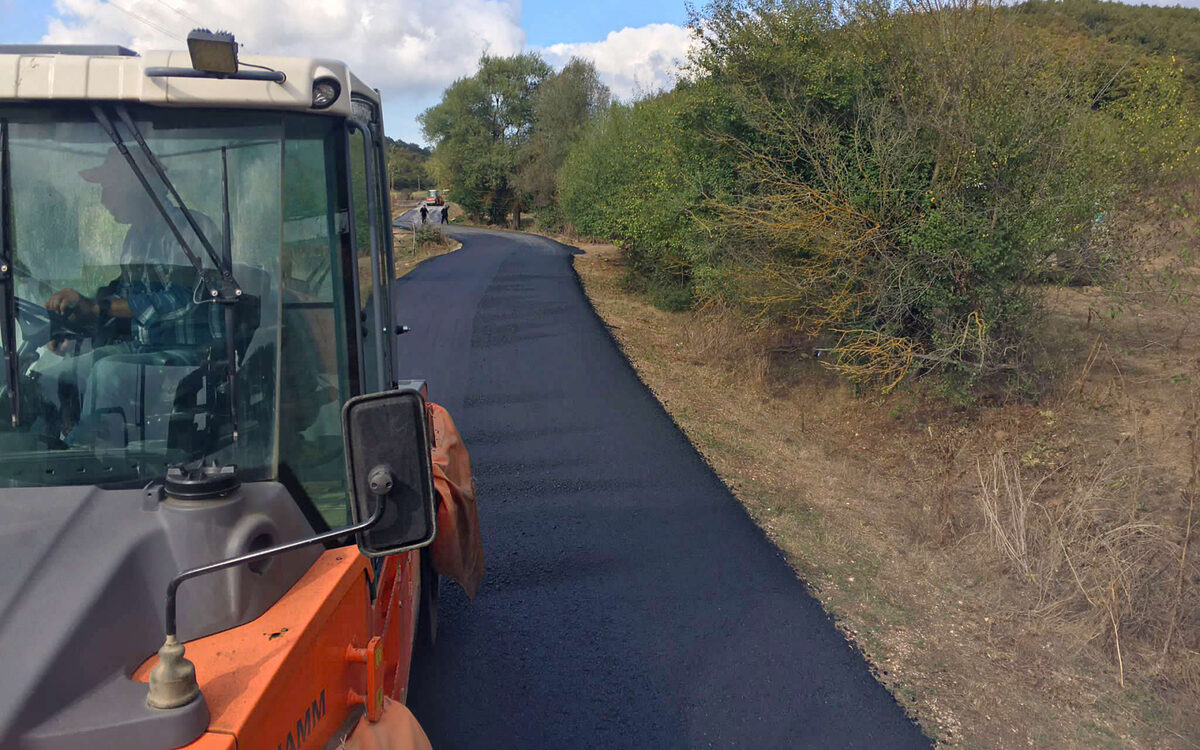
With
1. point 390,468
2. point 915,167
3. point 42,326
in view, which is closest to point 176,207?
point 42,326

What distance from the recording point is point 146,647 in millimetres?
1781

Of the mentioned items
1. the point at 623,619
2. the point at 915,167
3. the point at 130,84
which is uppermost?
the point at 915,167

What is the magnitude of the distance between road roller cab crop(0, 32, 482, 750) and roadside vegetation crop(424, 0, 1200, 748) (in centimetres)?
333

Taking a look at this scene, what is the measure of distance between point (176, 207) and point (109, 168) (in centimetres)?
19

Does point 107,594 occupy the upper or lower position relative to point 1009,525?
upper

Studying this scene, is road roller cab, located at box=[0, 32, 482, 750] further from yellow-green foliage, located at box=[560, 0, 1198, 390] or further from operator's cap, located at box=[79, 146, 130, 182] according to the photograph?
yellow-green foliage, located at box=[560, 0, 1198, 390]

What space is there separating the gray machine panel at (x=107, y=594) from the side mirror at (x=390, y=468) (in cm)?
31

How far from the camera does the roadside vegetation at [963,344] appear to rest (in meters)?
5.11

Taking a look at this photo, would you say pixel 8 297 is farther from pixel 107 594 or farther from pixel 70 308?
pixel 107 594

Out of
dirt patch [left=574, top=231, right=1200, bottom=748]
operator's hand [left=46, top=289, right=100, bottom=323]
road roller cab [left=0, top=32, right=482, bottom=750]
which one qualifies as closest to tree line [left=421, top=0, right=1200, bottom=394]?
dirt patch [left=574, top=231, right=1200, bottom=748]

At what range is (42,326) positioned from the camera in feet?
7.36

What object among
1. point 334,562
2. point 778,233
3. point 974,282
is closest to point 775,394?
point 778,233

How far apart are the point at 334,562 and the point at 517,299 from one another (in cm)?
1681

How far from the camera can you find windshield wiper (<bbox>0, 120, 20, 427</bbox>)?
7.20 feet
